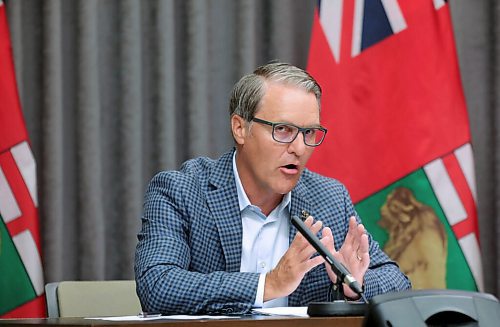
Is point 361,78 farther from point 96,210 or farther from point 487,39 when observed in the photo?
point 96,210

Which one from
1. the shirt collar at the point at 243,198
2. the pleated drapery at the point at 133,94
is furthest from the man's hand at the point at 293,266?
the pleated drapery at the point at 133,94

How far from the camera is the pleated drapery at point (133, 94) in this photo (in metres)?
3.47

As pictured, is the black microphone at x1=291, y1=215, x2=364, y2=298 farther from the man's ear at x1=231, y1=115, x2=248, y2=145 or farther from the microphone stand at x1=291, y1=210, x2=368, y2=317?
the man's ear at x1=231, y1=115, x2=248, y2=145

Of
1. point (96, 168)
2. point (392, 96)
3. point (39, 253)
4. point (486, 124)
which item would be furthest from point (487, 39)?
point (39, 253)

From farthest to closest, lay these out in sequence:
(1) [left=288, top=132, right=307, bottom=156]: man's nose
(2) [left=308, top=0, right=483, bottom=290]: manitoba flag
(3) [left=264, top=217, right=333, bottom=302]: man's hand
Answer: (2) [left=308, top=0, right=483, bottom=290]: manitoba flag, (1) [left=288, top=132, right=307, bottom=156]: man's nose, (3) [left=264, top=217, right=333, bottom=302]: man's hand

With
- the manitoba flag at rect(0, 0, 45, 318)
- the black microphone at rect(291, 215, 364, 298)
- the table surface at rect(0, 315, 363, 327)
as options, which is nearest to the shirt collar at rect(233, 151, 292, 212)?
the black microphone at rect(291, 215, 364, 298)

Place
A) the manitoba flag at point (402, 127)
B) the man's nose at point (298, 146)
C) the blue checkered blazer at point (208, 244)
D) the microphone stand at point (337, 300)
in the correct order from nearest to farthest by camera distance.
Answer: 1. the microphone stand at point (337, 300)
2. the blue checkered blazer at point (208, 244)
3. the man's nose at point (298, 146)
4. the manitoba flag at point (402, 127)

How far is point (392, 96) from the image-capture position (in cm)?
350

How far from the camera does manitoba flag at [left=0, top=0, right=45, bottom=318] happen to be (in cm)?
323

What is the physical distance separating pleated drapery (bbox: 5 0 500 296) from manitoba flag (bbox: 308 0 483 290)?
1.08 feet

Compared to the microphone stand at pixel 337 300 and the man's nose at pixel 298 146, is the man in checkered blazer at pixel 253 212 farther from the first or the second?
the microphone stand at pixel 337 300

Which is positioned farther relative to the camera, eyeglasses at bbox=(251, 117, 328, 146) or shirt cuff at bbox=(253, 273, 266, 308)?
eyeglasses at bbox=(251, 117, 328, 146)

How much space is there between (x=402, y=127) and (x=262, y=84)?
3.62 ft

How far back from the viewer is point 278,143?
246 centimetres
